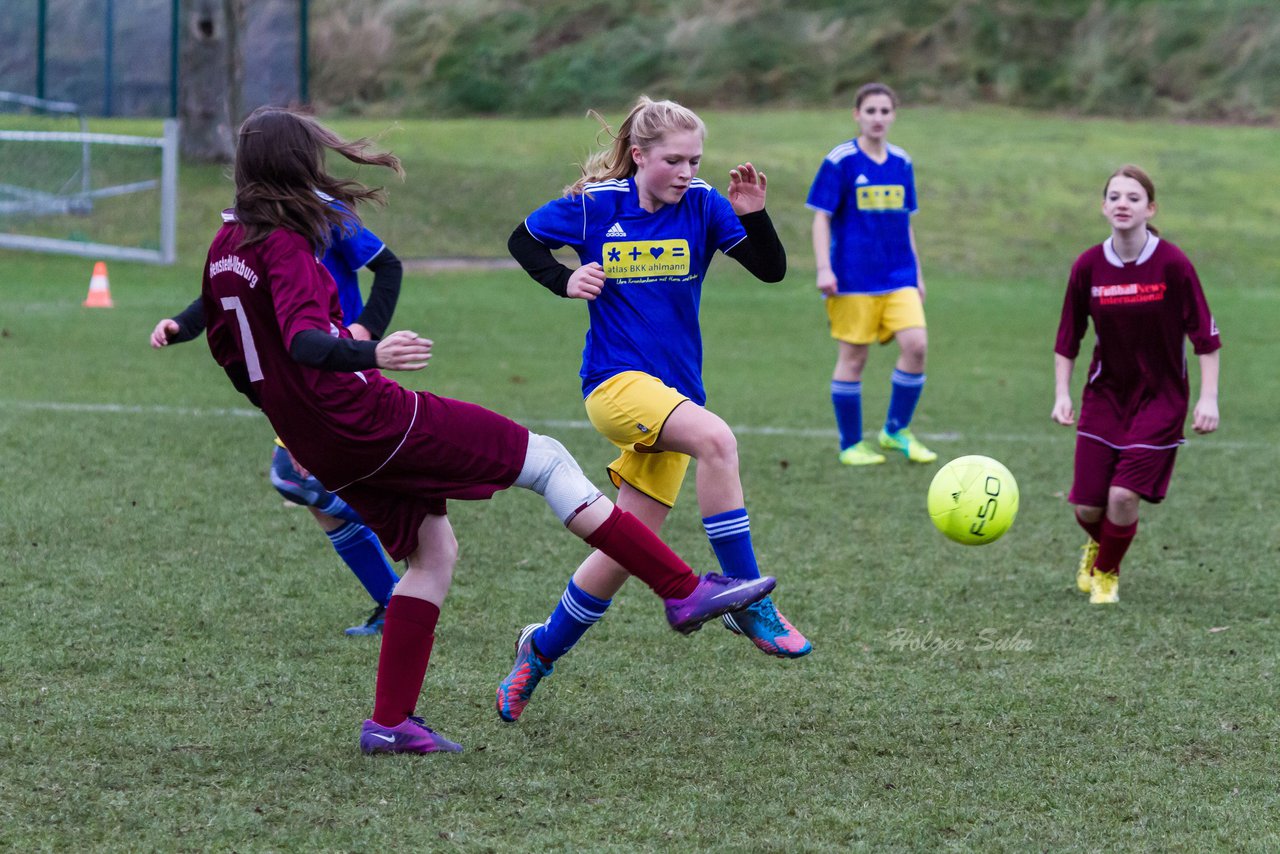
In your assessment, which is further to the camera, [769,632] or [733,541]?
[733,541]

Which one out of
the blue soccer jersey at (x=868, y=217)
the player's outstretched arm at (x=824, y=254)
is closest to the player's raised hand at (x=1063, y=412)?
the player's outstretched arm at (x=824, y=254)

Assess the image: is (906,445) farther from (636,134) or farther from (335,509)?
(636,134)

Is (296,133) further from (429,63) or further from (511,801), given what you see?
(429,63)

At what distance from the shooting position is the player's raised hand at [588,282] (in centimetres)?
439

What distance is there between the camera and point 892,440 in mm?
9266

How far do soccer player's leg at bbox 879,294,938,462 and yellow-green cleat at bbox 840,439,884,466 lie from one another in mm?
275

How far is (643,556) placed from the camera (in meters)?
4.07

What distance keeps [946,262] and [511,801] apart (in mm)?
17257

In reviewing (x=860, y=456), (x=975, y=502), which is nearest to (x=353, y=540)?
(x=975, y=502)

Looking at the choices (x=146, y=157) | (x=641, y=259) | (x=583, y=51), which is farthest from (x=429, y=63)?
(x=641, y=259)

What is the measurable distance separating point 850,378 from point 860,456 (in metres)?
0.52

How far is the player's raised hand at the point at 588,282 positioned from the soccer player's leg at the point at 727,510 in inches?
15.8

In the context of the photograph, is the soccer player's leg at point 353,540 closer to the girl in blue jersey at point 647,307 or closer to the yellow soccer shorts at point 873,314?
the girl in blue jersey at point 647,307

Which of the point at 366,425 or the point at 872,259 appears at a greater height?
the point at 366,425
